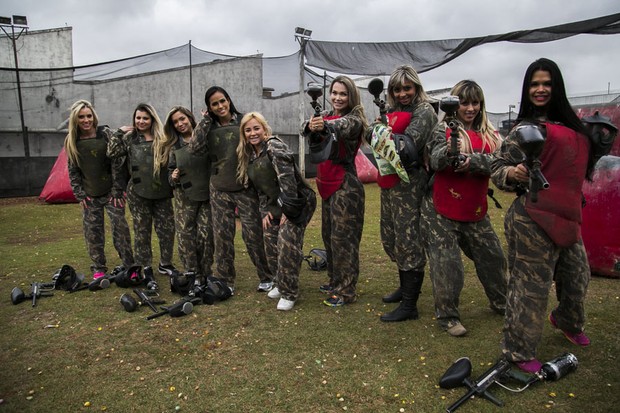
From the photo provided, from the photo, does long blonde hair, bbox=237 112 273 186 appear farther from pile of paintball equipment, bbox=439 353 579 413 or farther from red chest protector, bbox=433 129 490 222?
pile of paintball equipment, bbox=439 353 579 413

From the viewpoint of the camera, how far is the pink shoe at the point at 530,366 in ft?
9.86

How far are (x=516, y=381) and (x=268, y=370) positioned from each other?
1627mm

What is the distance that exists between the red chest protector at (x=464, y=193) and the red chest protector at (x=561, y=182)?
0.69m

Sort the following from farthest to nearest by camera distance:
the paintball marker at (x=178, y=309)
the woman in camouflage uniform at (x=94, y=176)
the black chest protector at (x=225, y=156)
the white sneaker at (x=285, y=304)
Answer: the woman in camouflage uniform at (x=94, y=176)
the black chest protector at (x=225, y=156)
the white sneaker at (x=285, y=304)
the paintball marker at (x=178, y=309)

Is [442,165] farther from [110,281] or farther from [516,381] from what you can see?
[110,281]

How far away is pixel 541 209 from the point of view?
2852mm

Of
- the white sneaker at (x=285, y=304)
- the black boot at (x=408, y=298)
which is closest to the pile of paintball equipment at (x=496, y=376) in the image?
the black boot at (x=408, y=298)

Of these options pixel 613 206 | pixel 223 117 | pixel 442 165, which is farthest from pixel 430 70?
pixel 442 165

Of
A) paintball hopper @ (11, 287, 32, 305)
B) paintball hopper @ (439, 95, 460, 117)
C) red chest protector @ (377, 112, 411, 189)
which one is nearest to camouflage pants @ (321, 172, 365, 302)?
red chest protector @ (377, 112, 411, 189)

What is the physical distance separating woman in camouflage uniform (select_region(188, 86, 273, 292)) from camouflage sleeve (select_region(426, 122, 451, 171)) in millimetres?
1969

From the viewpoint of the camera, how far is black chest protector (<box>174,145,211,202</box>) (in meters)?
4.87

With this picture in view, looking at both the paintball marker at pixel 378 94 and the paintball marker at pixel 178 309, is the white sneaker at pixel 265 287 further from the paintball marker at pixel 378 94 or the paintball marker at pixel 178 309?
the paintball marker at pixel 378 94

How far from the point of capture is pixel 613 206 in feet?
16.3

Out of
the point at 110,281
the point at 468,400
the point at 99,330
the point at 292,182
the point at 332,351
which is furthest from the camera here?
the point at 110,281
